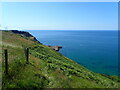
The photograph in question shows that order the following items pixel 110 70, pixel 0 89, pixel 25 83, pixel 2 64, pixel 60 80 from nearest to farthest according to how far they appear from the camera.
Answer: pixel 0 89 < pixel 25 83 < pixel 60 80 < pixel 2 64 < pixel 110 70

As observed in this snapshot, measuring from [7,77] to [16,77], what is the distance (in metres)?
0.58

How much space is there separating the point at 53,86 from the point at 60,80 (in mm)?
1064

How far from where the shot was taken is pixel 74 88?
9234mm

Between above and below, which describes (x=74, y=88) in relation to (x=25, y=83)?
below

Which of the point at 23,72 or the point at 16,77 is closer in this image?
the point at 16,77

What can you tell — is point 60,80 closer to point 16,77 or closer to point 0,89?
point 16,77

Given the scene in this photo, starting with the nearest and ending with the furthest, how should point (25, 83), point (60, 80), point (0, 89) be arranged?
point (0, 89) → point (25, 83) → point (60, 80)

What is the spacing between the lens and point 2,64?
1103 cm

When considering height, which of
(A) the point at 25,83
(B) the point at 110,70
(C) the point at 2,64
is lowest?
(B) the point at 110,70

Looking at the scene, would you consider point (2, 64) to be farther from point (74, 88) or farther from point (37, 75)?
point (74, 88)

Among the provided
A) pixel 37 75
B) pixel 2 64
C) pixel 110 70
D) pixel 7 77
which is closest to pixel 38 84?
pixel 37 75

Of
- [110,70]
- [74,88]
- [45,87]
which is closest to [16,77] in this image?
[45,87]

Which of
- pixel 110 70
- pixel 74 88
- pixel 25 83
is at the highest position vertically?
pixel 25 83

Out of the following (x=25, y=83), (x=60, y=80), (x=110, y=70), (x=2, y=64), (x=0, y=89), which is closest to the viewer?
(x=0, y=89)
